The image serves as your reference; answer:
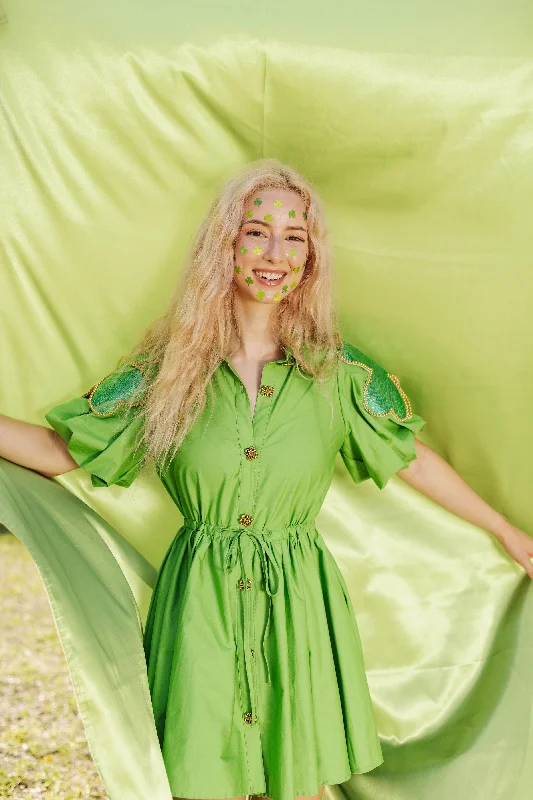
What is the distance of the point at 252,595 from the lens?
2064mm

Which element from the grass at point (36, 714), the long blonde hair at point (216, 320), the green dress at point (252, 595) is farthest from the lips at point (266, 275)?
the grass at point (36, 714)

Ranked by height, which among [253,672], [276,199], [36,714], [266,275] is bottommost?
[36,714]

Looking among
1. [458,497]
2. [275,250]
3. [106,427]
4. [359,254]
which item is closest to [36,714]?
[106,427]

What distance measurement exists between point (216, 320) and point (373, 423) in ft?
1.60

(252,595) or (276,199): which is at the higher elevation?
(276,199)

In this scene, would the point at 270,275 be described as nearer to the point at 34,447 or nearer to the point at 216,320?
the point at 216,320

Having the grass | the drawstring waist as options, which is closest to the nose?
the drawstring waist

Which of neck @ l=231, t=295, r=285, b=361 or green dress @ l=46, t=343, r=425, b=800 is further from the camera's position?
neck @ l=231, t=295, r=285, b=361

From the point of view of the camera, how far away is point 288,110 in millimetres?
2377

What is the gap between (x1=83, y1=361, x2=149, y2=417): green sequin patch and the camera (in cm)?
218

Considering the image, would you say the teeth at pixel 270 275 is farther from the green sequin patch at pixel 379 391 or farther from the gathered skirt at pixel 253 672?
the gathered skirt at pixel 253 672

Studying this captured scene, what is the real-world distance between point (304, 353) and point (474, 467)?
2.15ft

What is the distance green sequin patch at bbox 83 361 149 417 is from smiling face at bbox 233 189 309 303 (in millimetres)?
375

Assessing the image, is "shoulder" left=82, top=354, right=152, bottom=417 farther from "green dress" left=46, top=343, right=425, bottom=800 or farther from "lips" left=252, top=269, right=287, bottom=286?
"lips" left=252, top=269, right=287, bottom=286
